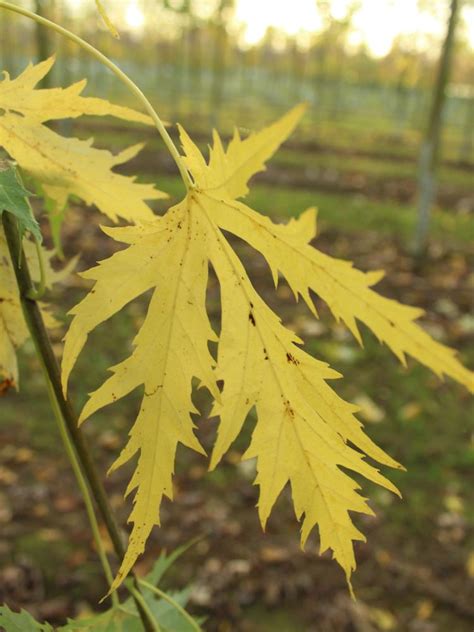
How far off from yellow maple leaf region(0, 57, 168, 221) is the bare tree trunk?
20.3 ft

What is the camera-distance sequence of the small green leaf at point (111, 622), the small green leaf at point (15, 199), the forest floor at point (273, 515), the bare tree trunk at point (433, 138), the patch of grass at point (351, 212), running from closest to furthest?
the small green leaf at point (15, 199) < the small green leaf at point (111, 622) < the forest floor at point (273, 515) < the bare tree trunk at point (433, 138) < the patch of grass at point (351, 212)

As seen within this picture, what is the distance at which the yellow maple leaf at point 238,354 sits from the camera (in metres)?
0.49

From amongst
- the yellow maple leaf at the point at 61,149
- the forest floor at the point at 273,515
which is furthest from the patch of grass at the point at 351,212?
the yellow maple leaf at the point at 61,149

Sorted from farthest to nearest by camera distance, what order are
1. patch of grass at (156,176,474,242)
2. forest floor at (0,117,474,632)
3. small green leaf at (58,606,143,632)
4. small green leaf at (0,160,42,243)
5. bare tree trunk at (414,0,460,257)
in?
patch of grass at (156,176,474,242) → bare tree trunk at (414,0,460,257) → forest floor at (0,117,474,632) → small green leaf at (58,606,143,632) → small green leaf at (0,160,42,243)

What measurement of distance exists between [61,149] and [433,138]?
633 centimetres

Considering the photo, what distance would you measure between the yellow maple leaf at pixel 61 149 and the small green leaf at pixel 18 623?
0.37m

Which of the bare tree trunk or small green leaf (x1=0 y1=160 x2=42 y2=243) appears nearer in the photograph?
small green leaf (x1=0 y1=160 x2=42 y2=243)

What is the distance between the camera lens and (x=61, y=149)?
60 centimetres

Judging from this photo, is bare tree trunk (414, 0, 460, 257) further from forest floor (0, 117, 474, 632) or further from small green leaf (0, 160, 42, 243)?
small green leaf (0, 160, 42, 243)

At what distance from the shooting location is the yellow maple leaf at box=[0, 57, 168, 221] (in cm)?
55

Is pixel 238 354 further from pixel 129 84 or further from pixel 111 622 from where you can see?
pixel 111 622

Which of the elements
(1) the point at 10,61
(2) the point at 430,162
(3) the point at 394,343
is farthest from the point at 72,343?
(1) the point at 10,61

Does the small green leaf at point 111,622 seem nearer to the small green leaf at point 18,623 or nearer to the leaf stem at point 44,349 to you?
the small green leaf at point 18,623

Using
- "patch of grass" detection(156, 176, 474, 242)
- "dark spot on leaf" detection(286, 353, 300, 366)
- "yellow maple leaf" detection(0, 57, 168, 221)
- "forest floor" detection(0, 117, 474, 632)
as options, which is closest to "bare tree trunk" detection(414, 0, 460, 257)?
"patch of grass" detection(156, 176, 474, 242)
